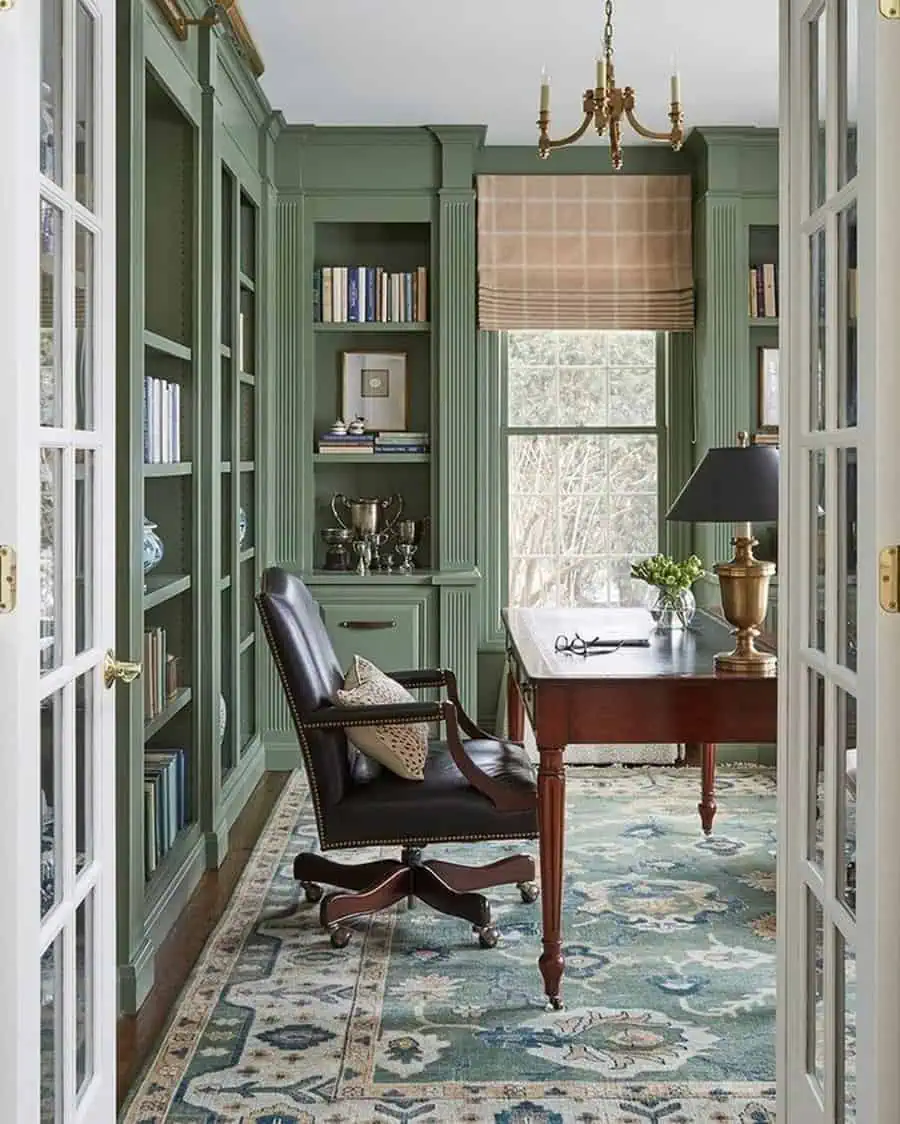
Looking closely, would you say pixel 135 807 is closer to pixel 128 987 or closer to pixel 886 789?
pixel 128 987

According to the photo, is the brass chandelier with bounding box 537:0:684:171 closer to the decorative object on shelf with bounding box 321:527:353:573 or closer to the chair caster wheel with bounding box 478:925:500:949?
the chair caster wheel with bounding box 478:925:500:949

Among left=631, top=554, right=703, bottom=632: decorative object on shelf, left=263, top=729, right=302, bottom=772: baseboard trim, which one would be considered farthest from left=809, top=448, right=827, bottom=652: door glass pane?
left=263, top=729, right=302, bottom=772: baseboard trim

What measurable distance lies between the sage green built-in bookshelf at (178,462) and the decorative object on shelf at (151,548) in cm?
7

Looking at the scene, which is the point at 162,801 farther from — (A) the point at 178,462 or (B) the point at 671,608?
(B) the point at 671,608

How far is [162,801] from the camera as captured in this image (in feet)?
13.1

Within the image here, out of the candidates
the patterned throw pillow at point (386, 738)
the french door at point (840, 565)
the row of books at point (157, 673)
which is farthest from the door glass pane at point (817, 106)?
the row of books at point (157, 673)

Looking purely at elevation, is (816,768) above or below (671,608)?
below

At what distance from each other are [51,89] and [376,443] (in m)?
4.33

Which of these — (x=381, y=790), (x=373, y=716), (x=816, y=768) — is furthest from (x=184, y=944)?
(x=816, y=768)

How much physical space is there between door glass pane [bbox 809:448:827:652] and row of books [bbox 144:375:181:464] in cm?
223

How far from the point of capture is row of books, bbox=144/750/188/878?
Result: 3779mm

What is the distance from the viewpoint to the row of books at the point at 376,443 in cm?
625

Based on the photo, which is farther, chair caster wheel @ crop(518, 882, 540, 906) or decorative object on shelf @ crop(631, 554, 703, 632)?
decorative object on shelf @ crop(631, 554, 703, 632)

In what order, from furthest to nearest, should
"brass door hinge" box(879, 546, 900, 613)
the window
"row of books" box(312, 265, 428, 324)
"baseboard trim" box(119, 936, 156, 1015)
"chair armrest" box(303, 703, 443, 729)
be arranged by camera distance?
1. the window
2. "row of books" box(312, 265, 428, 324)
3. "chair armrest" box(303, 703, 443, 729)
4. "baseboard trim" box(119, 936, 156, 1015)
5. "brass door hinge" box(879, 546, 900, 613)
